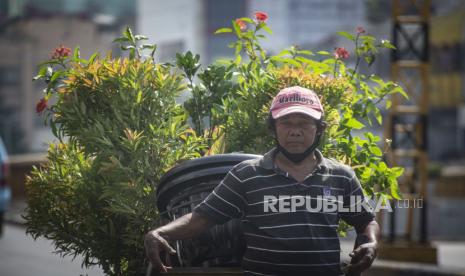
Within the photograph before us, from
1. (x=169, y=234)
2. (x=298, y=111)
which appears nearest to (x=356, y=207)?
(x=298, y=111)

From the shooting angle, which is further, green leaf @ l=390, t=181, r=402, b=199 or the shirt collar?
green leaf @ l=390, t=181, r=402, b=199

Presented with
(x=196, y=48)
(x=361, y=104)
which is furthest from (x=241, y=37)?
(x=196, y=48)

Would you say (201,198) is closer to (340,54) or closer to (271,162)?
(271,162)

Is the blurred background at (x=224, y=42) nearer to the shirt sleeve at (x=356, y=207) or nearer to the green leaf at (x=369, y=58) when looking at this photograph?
the green leaf at (x=369, y=58)

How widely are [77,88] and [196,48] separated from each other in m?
100

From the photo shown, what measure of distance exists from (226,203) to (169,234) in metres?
0.28

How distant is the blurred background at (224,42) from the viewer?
3462 centimetres

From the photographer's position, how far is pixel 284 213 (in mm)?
4074

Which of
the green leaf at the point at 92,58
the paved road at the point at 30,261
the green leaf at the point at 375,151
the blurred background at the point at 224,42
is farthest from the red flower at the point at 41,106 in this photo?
the blurred background at the point at 224,42

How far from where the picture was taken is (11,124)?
229 feet

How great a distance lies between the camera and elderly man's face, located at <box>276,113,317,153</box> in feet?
13.6

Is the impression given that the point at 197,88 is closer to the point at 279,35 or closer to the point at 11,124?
the point at 11,124

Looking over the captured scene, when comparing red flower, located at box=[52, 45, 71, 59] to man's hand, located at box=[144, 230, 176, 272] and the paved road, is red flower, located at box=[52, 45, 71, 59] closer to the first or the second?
→ man's hand, located at box=[144, 230, 176, 272]

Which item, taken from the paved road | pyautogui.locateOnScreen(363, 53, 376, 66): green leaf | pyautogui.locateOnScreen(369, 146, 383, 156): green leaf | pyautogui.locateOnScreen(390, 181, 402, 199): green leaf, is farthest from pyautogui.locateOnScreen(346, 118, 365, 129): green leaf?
the paved road
